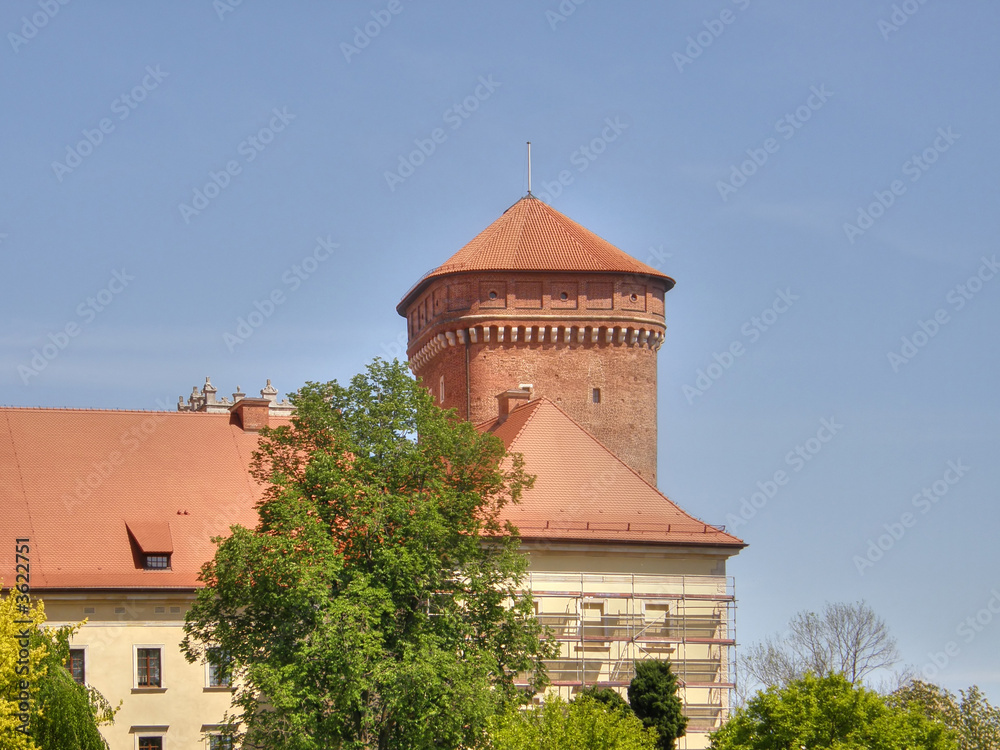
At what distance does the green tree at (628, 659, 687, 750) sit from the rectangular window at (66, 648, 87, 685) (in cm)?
1441

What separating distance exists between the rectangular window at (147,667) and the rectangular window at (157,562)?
2242 millimetres

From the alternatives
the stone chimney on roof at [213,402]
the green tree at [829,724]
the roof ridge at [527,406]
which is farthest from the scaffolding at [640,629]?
the stone chimney on roof at [213,402]

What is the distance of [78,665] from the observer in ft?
147

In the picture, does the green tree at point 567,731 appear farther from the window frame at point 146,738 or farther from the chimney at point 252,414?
the chimney at point 252,414

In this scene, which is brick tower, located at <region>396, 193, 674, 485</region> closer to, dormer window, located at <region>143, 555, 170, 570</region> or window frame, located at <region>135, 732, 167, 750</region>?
dormer window, located at <region>143, 555, 170, 570</region>

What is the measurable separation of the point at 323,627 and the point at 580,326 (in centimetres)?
2528

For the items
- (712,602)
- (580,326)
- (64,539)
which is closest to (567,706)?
(712,602)

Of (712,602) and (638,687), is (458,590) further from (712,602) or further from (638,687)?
(712,602)

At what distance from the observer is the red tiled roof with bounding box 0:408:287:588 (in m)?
45.7

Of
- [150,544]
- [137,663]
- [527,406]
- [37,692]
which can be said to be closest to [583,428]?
[527,406]

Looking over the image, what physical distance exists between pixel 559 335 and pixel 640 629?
1464 cm

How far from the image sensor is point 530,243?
2395 inches

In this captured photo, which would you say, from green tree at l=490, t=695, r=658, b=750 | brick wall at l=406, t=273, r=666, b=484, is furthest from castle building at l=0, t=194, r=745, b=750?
green tree at l=490, t=695, r=658, b=750

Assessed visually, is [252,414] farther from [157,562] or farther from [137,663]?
[137,663]
